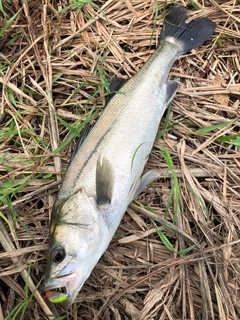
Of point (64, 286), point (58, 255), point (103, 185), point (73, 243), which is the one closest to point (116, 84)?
point (103, 185)

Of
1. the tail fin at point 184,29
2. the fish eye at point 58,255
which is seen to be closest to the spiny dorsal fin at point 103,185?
the fish eye at point 58,255

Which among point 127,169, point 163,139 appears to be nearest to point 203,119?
point 163,139

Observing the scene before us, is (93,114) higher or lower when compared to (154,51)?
lower

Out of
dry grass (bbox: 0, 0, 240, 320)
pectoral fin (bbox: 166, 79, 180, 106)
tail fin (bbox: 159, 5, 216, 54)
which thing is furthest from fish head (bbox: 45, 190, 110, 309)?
tail fin (bbox: 159, 5, 216, 54)

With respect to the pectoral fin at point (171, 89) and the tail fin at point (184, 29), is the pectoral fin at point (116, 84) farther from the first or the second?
the tail fin at point (184, 29)

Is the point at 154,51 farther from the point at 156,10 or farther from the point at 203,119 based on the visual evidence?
the point at 203,119

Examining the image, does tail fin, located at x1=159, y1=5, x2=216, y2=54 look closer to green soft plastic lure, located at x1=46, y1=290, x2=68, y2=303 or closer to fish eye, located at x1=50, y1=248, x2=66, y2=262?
fish eye, located at x1=50, y1=248, x2=66, y2=262
